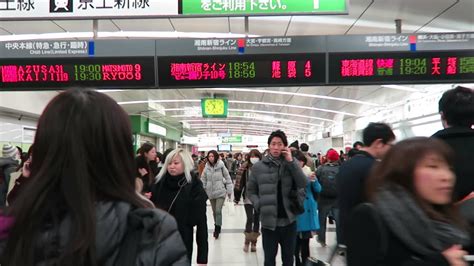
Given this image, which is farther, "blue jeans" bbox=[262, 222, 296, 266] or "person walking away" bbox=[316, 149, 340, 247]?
"person walking away" bbox=[316, 149, 340, 247]

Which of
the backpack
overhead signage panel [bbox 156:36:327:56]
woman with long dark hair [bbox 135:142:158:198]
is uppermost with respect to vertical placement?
overhead signage panel [bbox 156:36:327:56]

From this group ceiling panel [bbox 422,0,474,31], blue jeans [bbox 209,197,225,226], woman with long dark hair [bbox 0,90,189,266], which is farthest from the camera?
blue jeans [bbox 209,197,225,226]

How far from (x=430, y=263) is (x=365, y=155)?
1802 mm

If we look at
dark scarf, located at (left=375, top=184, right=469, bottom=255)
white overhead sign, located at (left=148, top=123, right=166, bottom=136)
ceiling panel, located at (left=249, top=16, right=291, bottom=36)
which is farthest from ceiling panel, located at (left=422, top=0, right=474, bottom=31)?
white overhead sign, located at (left=148, top=123, right=166, bottom=136)

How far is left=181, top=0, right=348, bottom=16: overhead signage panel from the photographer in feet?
17.7

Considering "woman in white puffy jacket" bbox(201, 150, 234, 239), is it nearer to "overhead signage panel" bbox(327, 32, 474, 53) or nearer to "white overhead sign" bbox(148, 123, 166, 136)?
"overhead signage panel" bbox(327, 32, 474, 53)

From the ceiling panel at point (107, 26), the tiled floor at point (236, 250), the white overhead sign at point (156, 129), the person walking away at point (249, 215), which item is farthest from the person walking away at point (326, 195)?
the white overhead sign at point (156, 129)

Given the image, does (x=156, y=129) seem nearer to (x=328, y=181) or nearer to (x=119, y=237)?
(x=328, y=181)

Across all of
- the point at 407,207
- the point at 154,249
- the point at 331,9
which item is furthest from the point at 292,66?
the point at 154,249

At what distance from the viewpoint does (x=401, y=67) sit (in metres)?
6.27

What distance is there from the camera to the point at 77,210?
3.52ft

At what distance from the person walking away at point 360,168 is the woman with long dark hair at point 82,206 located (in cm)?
197

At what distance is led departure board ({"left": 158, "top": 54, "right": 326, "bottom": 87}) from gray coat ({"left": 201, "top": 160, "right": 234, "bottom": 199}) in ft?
8.67

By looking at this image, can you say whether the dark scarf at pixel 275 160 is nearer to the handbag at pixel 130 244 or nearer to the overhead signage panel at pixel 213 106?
the handbag at pixel 130 244
